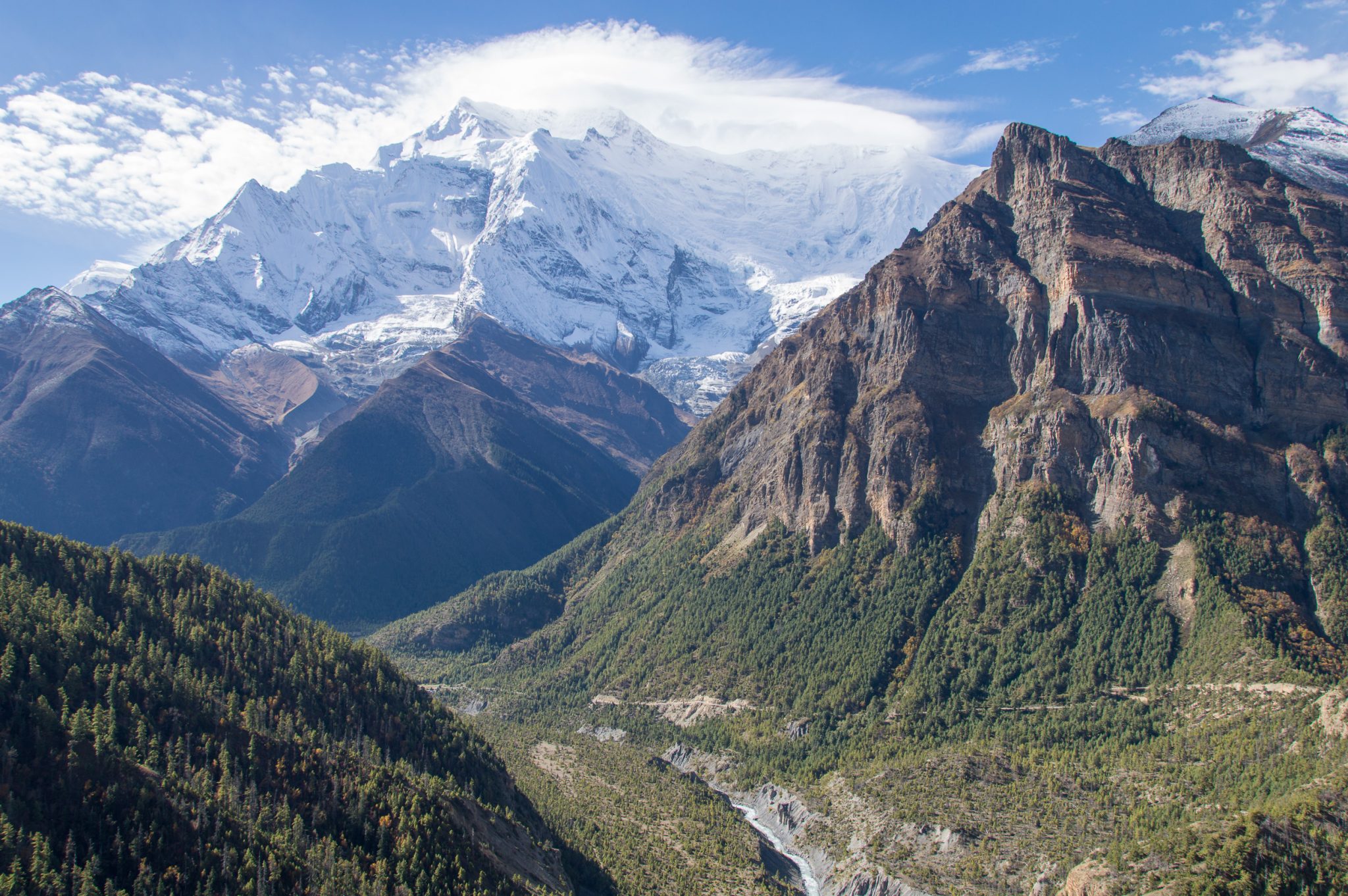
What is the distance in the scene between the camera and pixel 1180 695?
150 m

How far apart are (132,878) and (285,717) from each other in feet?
112

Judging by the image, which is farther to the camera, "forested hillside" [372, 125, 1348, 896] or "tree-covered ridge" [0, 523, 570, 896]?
"forested hillside" [372, 125, 1348, 896]

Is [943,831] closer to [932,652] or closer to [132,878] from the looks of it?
[932,652]

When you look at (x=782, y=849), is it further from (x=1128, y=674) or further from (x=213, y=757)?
(x=213, y=757)

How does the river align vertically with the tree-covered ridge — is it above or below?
below

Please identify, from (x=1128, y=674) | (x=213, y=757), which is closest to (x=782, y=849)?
(x=1128, y=674)

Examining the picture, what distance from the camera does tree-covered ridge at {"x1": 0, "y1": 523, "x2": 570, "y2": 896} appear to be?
91.3m

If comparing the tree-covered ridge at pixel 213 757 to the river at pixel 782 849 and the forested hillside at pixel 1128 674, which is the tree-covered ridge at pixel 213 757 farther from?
the forested hillside at pixel 1128 674

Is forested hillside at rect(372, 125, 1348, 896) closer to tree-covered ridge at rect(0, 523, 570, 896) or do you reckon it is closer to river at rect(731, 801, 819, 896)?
river at rect(731, 801, 819, 896)

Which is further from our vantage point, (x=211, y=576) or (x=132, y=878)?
(x=211, y=576)

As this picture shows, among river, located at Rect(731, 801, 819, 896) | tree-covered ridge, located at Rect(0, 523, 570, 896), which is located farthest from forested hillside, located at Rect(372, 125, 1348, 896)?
tree-covered ridge, located at Rect(0, 523, 570, 896)

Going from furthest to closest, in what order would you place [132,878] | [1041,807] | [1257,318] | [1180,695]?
[1257,318]
[1180,695]
[1041,807]
[132,878]

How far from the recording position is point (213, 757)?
10912cm

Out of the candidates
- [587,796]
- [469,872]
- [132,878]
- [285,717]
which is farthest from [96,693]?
[587,796]
